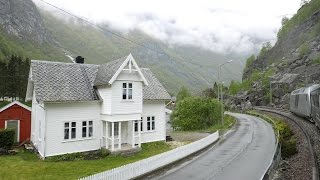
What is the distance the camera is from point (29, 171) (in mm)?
21516

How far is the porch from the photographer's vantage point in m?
29.4

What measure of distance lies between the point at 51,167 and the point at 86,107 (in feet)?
24.7

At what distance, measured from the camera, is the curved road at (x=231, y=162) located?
782 inches

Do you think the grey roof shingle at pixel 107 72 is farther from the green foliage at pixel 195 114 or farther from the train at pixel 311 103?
the green foliage at pixel 195 114

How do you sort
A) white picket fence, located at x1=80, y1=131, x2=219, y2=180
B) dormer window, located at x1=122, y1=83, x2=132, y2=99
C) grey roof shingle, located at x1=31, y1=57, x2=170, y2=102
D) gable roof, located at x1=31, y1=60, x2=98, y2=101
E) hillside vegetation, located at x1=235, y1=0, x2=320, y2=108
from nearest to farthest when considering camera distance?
white picket fence, located at x1=80, y1=131, x2=219, y2=180 → gable roof, located at x1=31, y1=60, x2=98, y2=101 → grey roof shingle, located at x1=31, y1=57, x2=170, y2=102 → dormer window, located at x1=122, y1=83, x2=132, y2=99 → hillside vegetation, located at x1=235, y1=0, x2=320, y2=108

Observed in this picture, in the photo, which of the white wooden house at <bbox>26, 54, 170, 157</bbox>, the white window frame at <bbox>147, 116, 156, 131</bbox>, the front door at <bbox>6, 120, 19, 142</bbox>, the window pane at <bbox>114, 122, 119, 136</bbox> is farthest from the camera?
the white window frame at <bbox>147, 116, 156, 131</bbox>

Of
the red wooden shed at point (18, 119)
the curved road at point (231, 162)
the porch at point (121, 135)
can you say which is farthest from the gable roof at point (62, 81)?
the curved road at point (231, 162)

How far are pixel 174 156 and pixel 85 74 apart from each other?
14094mm

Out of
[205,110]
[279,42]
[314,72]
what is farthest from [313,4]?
[205,110]

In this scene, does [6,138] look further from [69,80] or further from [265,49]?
[265,49]

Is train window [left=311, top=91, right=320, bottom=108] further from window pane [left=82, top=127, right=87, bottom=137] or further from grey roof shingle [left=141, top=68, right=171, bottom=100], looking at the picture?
window pane [left=82, top=127, right=87, bottom=137]

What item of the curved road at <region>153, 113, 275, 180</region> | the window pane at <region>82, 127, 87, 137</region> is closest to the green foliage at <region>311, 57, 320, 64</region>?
the curved road at <region>153, 113, 275, 180</region>

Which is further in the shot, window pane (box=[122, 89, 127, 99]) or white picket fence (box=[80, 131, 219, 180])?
window pane (box=[122, 89, 127, 99])

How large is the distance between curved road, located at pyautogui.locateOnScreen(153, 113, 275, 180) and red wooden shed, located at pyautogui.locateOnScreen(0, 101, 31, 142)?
1951cm
